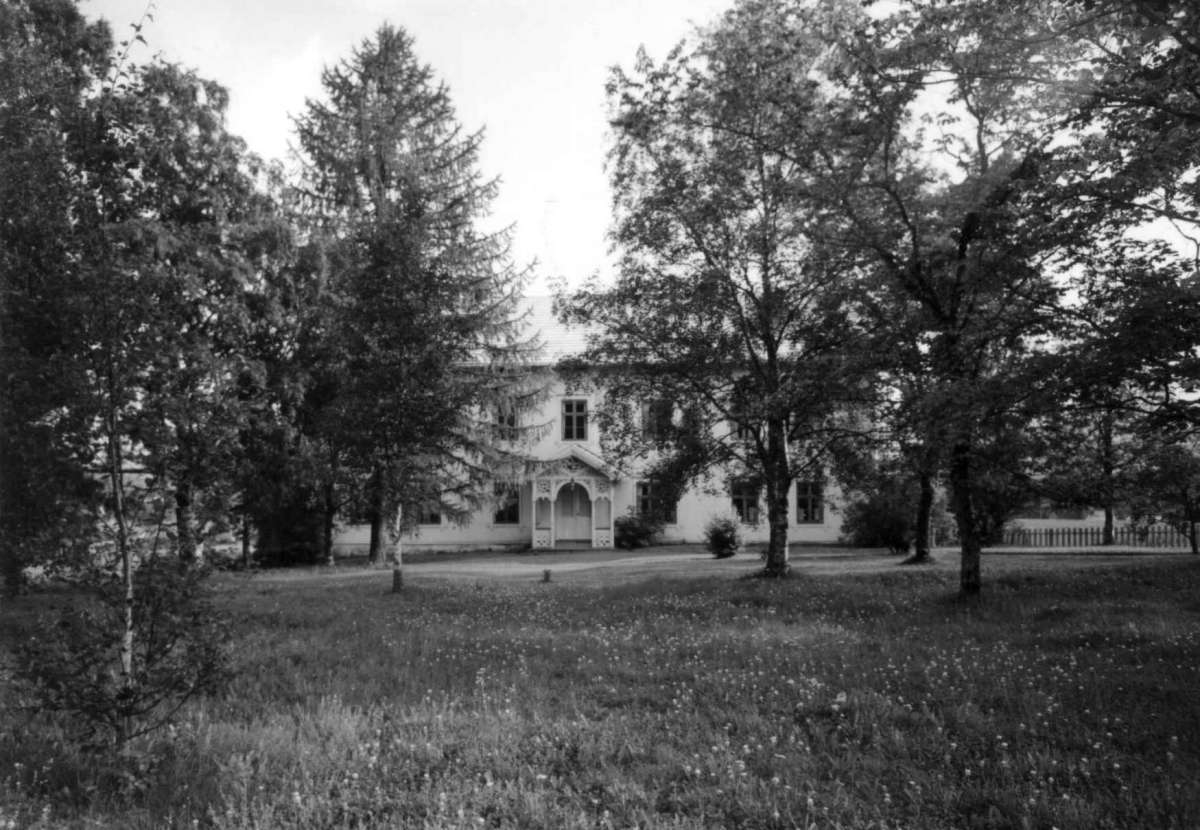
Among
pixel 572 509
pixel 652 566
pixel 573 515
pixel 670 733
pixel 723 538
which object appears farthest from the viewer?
pixel 572 509

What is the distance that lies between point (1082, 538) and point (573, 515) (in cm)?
2084

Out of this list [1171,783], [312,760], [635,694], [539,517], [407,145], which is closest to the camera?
[1171,783]

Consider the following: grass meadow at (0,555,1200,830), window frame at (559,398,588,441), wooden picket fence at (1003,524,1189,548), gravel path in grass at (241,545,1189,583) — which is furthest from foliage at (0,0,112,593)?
wooden picket fence at (1003,524,1189,548)

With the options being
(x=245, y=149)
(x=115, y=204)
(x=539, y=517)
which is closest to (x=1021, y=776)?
(x=115, y=204)

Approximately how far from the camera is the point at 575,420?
35250 mm

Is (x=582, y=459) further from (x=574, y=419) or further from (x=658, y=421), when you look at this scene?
(x=658, y=421)

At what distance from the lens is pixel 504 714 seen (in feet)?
20.9

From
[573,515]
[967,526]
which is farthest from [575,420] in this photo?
[967,526]

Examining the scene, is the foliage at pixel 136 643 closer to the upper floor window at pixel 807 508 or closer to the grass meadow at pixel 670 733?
the grass meadow at pixel 670 733

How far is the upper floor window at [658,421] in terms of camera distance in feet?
58.3

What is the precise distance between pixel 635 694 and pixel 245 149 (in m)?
20.0

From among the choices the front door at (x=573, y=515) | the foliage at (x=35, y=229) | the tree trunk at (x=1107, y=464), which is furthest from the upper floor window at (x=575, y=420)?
the tree trunk at (x=1107, y=464)

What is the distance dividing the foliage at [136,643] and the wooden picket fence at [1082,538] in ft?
103

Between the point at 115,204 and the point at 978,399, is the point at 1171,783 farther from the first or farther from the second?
the point at 115,204
